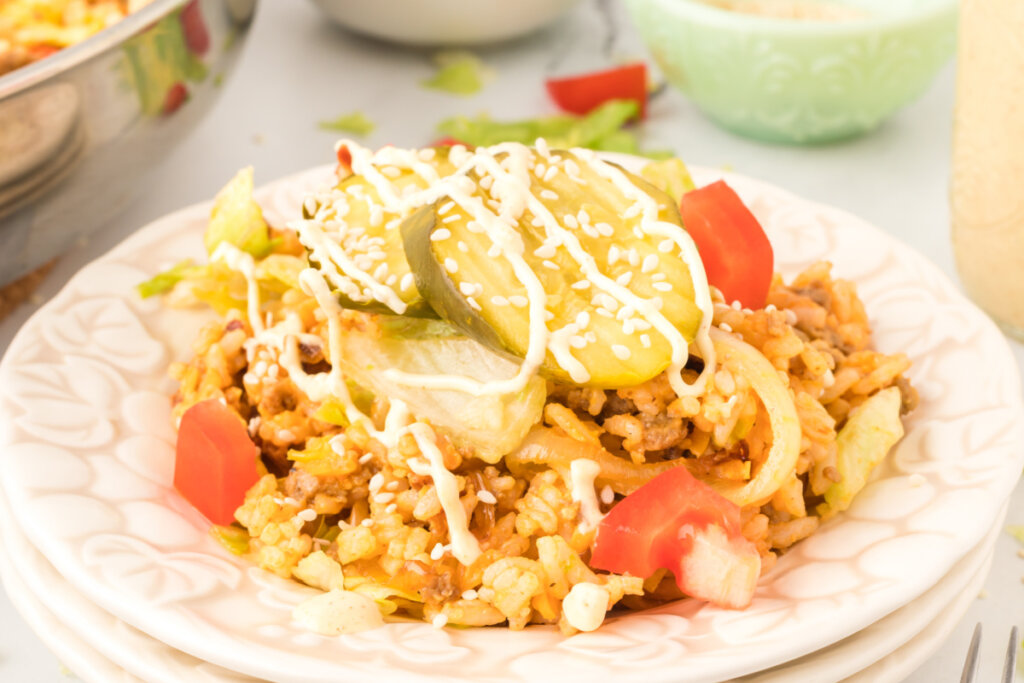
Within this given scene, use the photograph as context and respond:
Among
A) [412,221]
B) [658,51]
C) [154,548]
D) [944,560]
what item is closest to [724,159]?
[658,51]

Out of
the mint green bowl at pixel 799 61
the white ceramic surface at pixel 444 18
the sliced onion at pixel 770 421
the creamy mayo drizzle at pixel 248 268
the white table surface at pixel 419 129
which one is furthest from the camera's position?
the white ceramic surface at pixel 444 18

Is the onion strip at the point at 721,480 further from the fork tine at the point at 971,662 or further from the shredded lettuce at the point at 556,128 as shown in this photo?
the shredded lettuce at the point at 556,128

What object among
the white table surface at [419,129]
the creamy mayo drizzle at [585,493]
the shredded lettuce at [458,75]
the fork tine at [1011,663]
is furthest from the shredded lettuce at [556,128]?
the fork tine at [1011,663]

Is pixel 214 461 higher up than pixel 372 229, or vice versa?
pixel 372 229

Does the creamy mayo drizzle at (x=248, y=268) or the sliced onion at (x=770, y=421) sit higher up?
the creamy mayo drizzle at (x=248, y=268)

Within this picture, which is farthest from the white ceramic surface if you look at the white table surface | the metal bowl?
the metal bowl

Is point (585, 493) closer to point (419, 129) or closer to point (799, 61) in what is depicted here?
point (799, 61)

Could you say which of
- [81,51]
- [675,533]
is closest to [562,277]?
[675,533]
